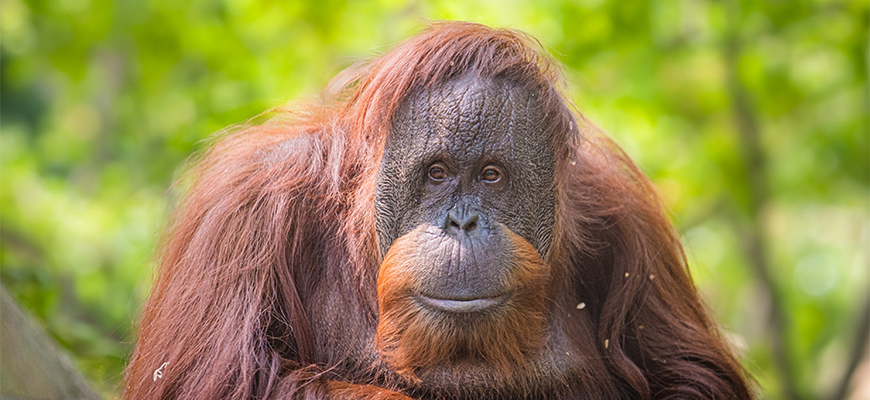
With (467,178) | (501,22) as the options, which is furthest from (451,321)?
(501,22)

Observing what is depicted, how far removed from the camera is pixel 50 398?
2789 mm

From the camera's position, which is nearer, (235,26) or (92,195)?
(235,26)

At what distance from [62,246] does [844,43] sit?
6.23 metres

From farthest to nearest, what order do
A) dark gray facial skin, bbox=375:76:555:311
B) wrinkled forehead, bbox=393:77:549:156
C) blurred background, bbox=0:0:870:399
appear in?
blurred background, bbox=0:0:870:399
wrinkled forehead, bbox=393:77:549:156
dark gray facial skin, bbox=375:76:555:311

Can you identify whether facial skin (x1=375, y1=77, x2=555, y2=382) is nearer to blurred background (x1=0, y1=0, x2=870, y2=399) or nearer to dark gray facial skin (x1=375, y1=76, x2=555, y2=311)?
dark gray facial skin (x1=375, y1=76, x2=555, y2=311)

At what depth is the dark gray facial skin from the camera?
2.54 metres

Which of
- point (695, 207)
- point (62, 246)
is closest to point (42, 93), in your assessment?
point (62, 246)

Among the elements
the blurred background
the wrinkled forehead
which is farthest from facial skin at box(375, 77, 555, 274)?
the blurred background

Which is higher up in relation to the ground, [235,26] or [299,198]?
[235,26]

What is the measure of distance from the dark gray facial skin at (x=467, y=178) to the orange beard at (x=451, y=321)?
0.05 m

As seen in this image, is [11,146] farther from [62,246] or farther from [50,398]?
[50,398]

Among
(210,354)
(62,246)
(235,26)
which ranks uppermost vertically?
(235,26)

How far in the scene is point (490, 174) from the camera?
2.68m

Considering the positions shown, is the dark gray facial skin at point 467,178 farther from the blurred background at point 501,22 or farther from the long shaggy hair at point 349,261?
the blurred background at point 501,22
